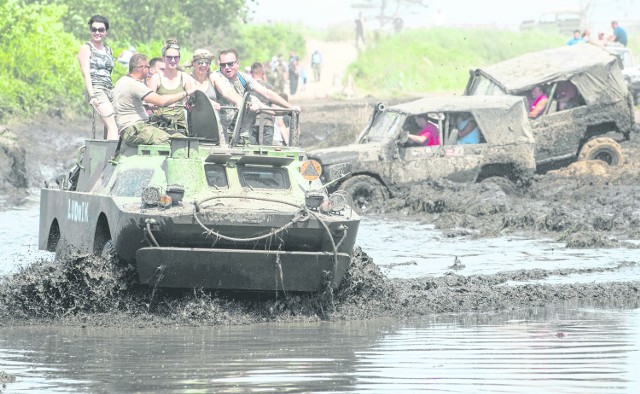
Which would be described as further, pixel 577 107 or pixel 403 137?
pixel 577 107

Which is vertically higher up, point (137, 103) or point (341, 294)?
point (137, 103)

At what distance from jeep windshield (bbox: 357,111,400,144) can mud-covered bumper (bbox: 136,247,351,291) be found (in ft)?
34.1

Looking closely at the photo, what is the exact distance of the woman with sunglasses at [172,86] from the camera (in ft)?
44.2

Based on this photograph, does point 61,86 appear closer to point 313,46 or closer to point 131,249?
point 131,249

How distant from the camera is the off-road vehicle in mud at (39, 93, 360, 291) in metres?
11.6

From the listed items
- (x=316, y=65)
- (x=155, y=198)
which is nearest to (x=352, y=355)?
(x=155, y=198)

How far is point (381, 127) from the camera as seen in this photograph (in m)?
22.7

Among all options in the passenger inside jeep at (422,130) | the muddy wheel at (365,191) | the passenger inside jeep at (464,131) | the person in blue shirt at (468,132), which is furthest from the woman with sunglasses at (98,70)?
the person in blue shirt at (468,132)

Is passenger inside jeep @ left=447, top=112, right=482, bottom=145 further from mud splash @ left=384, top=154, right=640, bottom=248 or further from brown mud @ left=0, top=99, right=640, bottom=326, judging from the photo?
brown mud @ left=0, top=99, right=640, bottom=326

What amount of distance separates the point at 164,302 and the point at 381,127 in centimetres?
1091

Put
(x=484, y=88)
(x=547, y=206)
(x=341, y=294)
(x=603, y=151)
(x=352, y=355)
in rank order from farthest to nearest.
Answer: (x=484, y=88) → (x=603, y=151) → (x=547, y=206) → (x=341, y=294) → (x=352, y=355)

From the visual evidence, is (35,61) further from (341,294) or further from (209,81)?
(341,294)

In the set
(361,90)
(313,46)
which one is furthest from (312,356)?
(313,46)

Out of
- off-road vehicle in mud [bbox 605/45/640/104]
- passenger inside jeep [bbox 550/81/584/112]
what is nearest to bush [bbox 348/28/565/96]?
off-road vehicle in mud [bbox 605/45/640/104]
